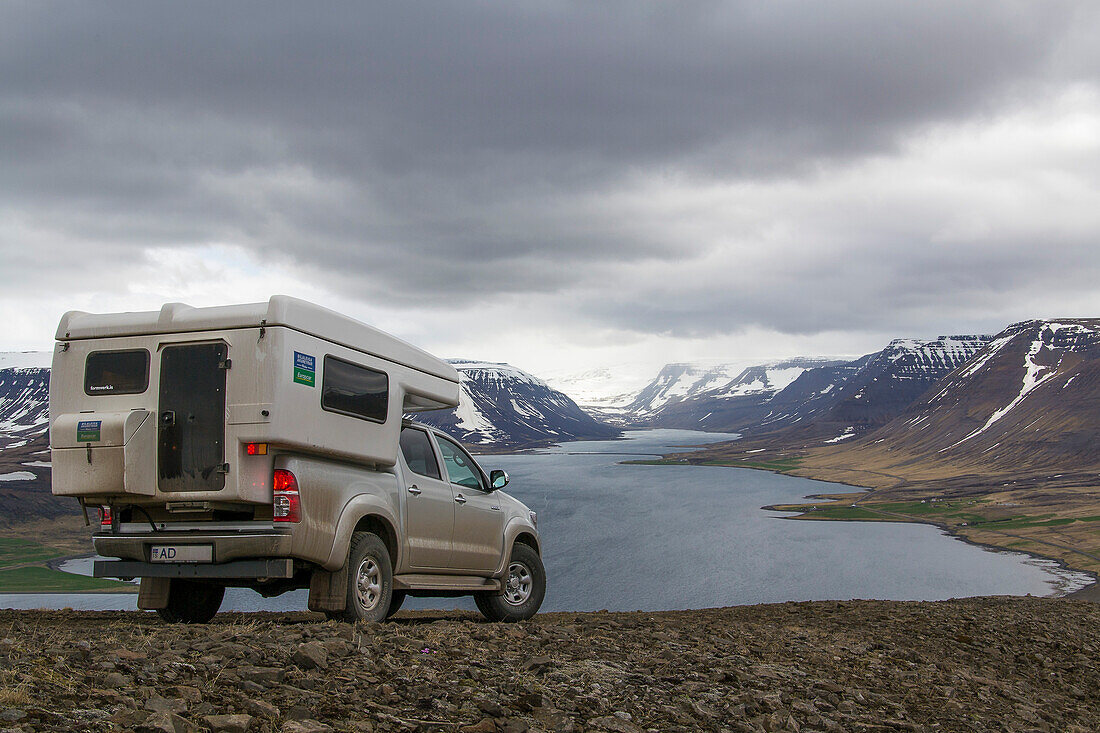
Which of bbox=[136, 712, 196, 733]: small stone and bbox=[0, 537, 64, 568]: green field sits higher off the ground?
bbox=[136, 712, 196, 733]: small stone

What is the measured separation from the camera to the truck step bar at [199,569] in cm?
949

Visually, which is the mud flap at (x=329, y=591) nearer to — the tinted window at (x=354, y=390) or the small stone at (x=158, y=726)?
the tinted window at (x=354, y=390)

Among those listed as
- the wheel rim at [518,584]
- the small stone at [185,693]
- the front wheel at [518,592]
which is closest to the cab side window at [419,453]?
the front wheel at [518,592]

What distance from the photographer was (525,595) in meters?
13.8

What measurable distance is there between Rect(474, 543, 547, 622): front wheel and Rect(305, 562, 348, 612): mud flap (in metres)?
3.53

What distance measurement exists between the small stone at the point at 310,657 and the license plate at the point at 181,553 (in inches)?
115

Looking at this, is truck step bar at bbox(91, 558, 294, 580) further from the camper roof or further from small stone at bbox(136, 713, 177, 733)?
small stone at bbox(136, 713, 177, 733)

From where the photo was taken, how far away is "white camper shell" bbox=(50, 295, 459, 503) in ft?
30.8

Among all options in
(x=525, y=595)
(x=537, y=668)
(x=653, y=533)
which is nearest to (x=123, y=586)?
(x=653, y=533)

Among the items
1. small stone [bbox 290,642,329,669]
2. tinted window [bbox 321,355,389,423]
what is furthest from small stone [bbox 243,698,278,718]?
tinted window [bbox 321,355,389,423]

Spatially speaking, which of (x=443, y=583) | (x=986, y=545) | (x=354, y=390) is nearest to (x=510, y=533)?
(x=443, y=583)

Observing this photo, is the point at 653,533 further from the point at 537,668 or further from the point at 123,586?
the point at 537,668

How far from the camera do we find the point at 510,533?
13.4 m

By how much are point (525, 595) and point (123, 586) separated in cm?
7147
